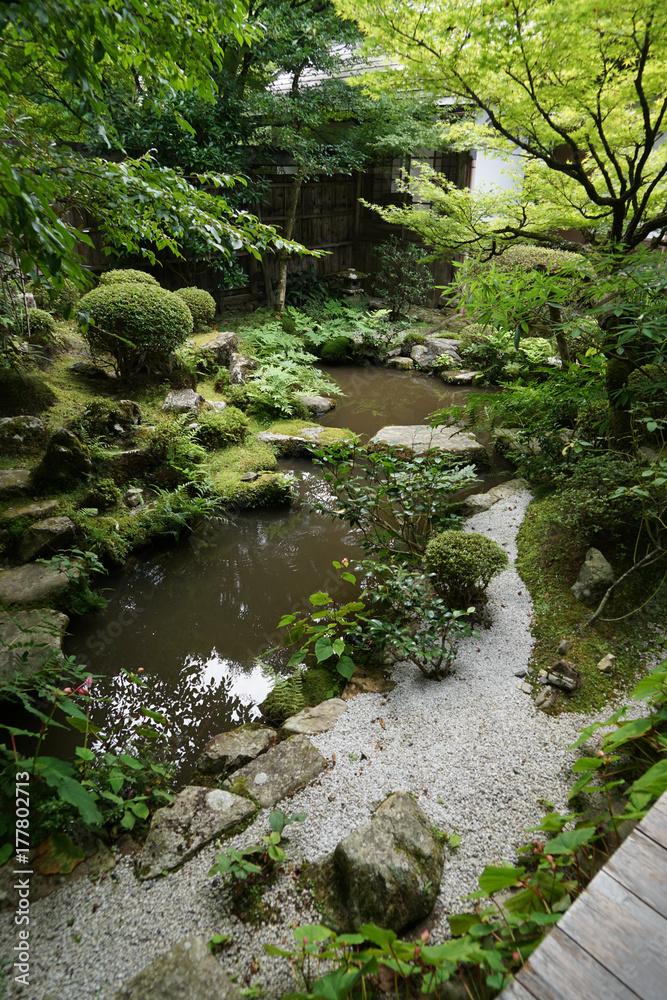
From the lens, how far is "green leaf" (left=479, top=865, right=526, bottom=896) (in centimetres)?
158

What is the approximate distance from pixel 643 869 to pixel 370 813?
62.9 inches

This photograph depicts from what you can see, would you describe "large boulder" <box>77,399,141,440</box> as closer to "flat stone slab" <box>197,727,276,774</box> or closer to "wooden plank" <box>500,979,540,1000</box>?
"flat stone slab" <box>197,727,276,774</box>

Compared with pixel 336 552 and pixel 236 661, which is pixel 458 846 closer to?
pixel 236 661

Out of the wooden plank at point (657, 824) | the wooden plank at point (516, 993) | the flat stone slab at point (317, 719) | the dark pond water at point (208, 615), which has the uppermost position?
the wooden plank at point (657, 824)

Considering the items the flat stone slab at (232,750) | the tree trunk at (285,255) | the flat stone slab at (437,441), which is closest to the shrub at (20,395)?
the flat stone slab at (437,441)

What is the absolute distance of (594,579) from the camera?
13.2ft

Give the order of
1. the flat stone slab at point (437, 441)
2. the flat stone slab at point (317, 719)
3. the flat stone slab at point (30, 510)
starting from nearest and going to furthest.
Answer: the flat stone slab at point (317, 719)
the flat stone slab at point (30, 510)
the flat stone slab at point (437, 441)

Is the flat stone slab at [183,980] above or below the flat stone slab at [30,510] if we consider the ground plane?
below

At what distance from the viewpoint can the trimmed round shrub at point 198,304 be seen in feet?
34.4

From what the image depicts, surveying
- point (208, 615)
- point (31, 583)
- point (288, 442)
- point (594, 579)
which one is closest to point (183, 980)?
point (208, 615)

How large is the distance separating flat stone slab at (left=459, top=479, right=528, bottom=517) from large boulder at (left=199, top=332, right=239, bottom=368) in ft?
18.4

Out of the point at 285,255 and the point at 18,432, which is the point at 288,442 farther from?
the point at 285,255

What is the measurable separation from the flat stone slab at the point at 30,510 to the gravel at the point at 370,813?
12.1 ft

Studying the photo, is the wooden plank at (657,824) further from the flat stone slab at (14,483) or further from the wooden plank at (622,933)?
the flat stone slab at (14,483)
